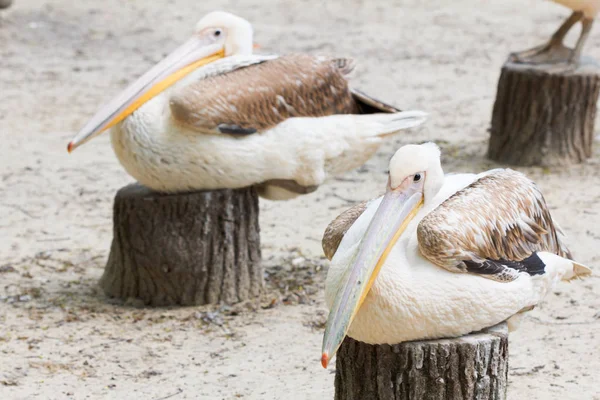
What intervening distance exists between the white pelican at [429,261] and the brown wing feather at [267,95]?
1.32 meters

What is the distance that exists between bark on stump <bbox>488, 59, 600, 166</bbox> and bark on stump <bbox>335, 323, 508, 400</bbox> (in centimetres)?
372

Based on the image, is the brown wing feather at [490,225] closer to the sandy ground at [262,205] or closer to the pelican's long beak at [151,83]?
the sandy ground at [262,205]

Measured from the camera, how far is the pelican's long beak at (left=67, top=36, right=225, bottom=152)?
4.45m

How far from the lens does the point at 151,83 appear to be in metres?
4.60

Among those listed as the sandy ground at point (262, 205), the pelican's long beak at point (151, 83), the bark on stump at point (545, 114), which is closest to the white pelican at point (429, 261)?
the sandy ground at point (262, 205)

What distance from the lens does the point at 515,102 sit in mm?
6551

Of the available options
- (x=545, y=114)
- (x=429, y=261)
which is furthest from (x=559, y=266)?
(x=545, y=114)

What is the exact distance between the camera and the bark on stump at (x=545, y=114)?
6383 millimetres

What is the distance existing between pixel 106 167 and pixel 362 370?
406 centimetres

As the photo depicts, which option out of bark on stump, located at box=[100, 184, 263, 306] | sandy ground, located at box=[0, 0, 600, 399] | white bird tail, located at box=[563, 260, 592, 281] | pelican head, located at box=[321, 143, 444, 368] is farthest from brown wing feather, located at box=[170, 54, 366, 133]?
white bird tail, located at box=[563, 260, 592, 281]

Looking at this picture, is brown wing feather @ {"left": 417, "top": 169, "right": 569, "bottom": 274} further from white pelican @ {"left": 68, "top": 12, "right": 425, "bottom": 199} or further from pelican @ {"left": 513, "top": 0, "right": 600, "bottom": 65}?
pelican @ {"left": 513, "top": 0, "right": 600, "bottom": 65}

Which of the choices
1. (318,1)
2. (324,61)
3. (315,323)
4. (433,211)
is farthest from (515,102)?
(318,1)

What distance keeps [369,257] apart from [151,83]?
6.90 feet

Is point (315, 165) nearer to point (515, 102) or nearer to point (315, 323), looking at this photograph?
point (315, 323)
